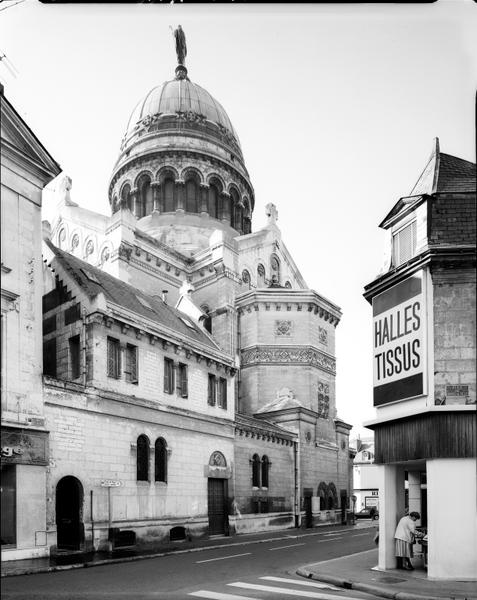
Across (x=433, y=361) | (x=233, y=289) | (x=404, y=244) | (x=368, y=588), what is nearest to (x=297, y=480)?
(x=233, y=289)

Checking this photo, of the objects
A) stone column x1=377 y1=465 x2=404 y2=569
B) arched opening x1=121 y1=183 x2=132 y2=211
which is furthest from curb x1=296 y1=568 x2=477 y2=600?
arched opening x1=121 y1=183 x2=132 y2=211

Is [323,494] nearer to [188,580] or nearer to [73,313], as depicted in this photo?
[73,313]

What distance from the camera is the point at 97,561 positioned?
20875mm

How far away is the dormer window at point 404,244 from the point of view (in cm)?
1836

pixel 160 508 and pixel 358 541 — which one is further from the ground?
pixel 160 508

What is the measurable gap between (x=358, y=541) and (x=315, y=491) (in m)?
14.2

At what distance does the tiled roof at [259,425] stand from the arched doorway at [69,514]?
12692mm

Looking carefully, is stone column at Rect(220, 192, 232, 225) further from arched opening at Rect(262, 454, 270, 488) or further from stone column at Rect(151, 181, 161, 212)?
arched opening at Rect(262, 454, 270, 488)

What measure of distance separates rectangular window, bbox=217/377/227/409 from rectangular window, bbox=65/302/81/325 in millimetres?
9702

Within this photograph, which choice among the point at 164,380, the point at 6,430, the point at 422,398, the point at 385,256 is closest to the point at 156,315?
the point at 164,380

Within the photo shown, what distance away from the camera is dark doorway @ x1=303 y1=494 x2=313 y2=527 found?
4320 centimetres

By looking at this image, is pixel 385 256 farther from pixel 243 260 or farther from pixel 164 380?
pixel 243 260

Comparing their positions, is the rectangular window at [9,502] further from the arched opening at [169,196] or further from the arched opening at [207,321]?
the arched opening at [169,196]

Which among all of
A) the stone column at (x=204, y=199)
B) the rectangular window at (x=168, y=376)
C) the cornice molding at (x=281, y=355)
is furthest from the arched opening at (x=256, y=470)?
the stone column at (x=204, y=199)
